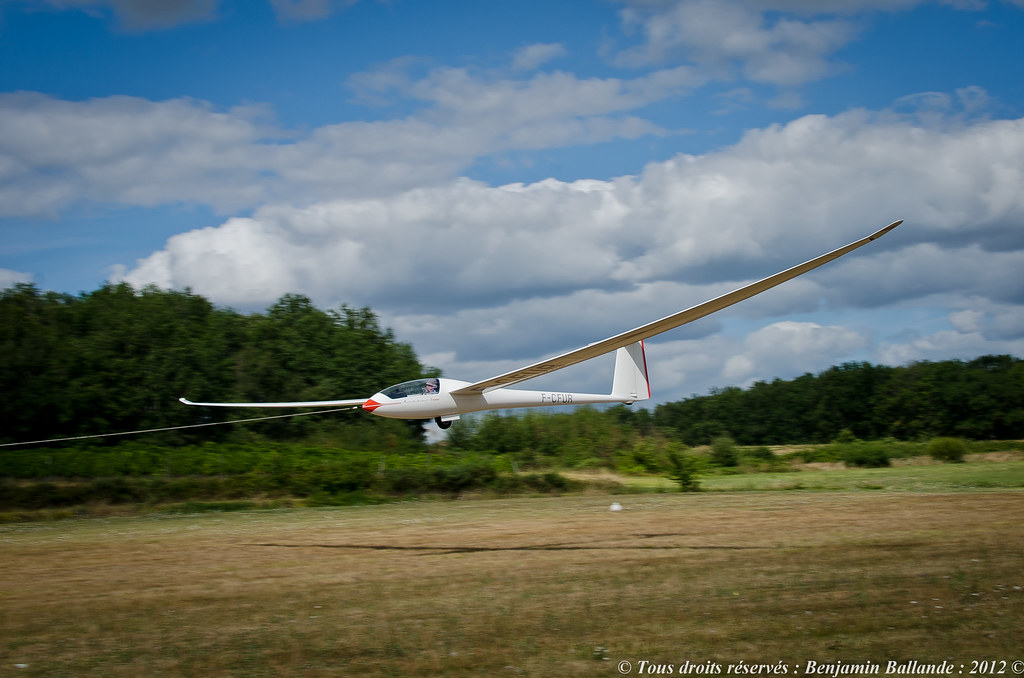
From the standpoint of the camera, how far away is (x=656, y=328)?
559 inches

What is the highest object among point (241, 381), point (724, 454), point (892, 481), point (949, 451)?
point (241, 381)

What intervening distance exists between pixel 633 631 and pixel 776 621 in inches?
52.0

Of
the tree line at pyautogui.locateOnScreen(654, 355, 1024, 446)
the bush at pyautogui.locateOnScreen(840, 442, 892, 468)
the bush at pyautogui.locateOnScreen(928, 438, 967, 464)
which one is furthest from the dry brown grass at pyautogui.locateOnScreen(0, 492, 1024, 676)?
the tree line at pyautogui.locateOnScreen(654, 355, 1024, 446)

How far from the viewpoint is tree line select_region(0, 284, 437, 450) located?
31.4 metres

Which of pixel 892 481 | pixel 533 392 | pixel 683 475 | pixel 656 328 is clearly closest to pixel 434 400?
pixel 533 392

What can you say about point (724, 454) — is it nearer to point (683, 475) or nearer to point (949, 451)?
point (949, 451)

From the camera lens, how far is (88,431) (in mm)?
31641

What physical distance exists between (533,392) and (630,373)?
9.15 ft

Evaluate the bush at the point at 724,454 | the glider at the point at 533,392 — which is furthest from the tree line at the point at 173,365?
the glider at the point at 533,392

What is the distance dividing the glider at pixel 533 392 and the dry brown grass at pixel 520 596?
2.67 meters

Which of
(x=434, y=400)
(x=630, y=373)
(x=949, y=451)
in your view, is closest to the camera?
(x=434, y=400)

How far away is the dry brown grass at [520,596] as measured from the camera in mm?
6371

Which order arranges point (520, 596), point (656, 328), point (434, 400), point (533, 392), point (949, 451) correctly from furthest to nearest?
1. point (949, 451)
2. point (533, 392)
3. point (434, 400)
4. point (656, 328)
5. point (520, 596)

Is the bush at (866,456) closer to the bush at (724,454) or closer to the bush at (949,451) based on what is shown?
the bush at (949,451)
